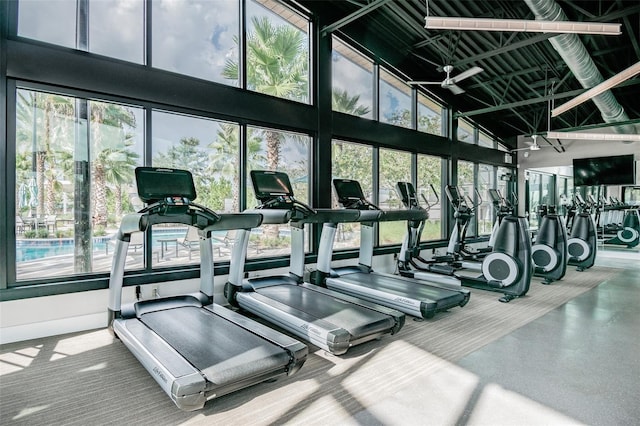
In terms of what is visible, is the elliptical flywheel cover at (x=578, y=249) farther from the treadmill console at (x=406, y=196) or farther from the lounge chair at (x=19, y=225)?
the lounge chair at (x=19, y=225)

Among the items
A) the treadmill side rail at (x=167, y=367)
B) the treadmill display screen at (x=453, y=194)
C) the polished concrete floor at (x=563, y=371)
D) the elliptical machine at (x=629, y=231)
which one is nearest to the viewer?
the treadmill side rail at (x=167, y=367)

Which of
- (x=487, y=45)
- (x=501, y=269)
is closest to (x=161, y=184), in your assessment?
(x=501, y=269)

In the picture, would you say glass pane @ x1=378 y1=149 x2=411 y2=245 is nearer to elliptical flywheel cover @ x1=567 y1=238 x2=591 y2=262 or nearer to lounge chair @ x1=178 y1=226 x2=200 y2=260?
elliptical flywheel cover @ x1=567 y1=238 x2=591 y2=262

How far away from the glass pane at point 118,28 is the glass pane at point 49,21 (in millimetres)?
181

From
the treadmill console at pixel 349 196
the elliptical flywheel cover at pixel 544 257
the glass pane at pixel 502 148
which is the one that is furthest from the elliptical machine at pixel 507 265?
the glass pane at pixel 502 148

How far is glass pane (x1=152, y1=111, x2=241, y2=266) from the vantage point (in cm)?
433

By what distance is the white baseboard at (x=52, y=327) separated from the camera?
3.28 metres

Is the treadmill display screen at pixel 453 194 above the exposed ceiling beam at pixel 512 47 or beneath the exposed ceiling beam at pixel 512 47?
beneath

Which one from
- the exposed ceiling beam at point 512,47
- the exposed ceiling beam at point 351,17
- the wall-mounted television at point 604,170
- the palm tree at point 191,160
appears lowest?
the palm tree at point 191,160

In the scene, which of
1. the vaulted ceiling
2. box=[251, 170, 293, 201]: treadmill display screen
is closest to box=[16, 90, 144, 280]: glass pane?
box=[251, 170, 293, 201]: treadmill display screen

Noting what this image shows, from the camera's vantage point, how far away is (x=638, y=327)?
12.3 ft

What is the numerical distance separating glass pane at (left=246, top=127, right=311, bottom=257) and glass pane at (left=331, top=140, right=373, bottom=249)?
2.08 feet

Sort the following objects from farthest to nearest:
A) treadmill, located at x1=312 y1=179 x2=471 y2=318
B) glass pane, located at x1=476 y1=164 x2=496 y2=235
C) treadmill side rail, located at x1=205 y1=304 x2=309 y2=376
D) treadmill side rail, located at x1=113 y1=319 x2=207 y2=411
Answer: glass pane, located at x1=476 y1=164 x2=496 y2=235
treadmill, located at x1=312 y1=179 x2=471 y2=318
treadmill side rail, located at x1=205 y1=304 x2=309 y2=376
treadmill side rail, located at x1=113 y1=319 x2=207 y2=411

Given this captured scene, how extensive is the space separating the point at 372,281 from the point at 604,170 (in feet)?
28.7
